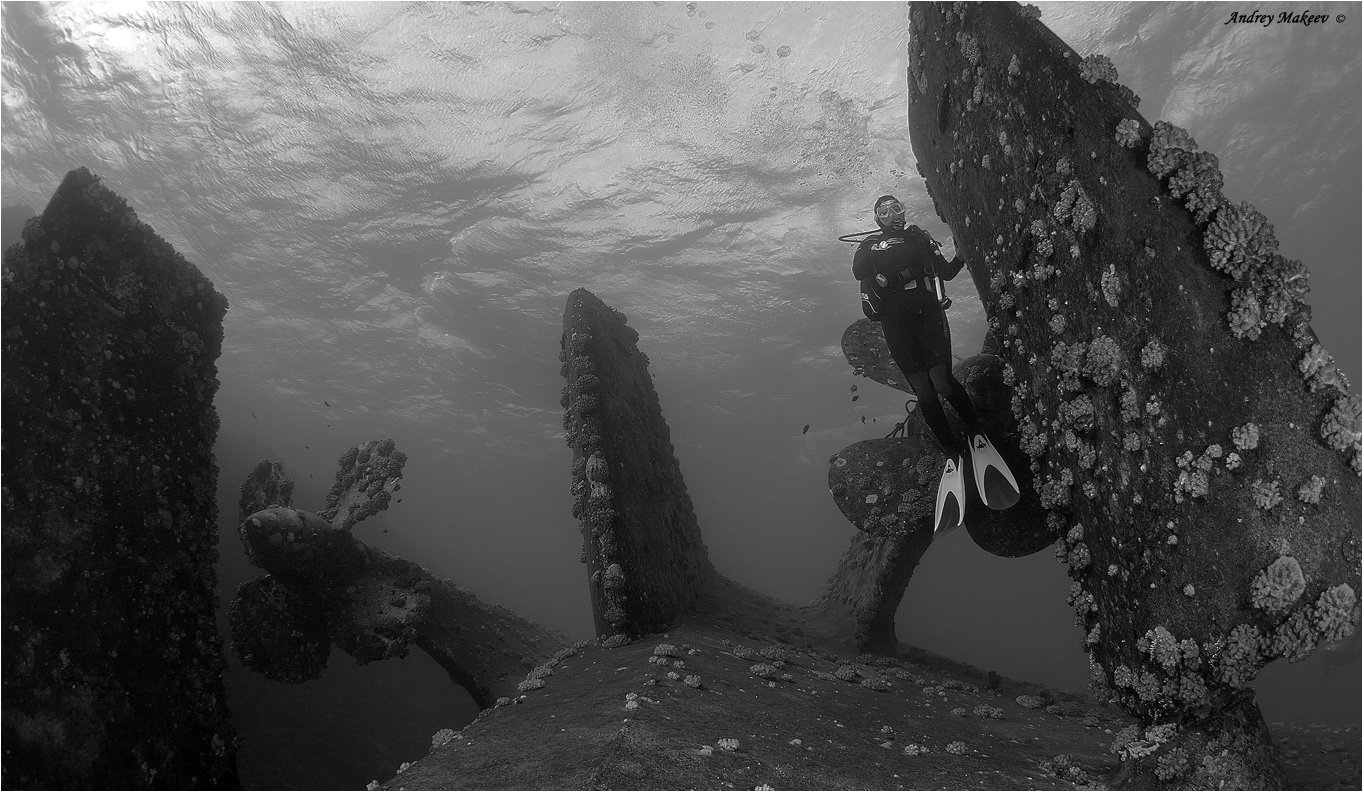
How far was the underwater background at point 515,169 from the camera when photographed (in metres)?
13.4

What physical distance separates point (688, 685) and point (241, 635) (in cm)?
513

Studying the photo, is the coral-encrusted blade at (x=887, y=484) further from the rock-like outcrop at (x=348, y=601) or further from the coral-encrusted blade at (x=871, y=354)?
the rock-like outcrop at (x=348, y=601)

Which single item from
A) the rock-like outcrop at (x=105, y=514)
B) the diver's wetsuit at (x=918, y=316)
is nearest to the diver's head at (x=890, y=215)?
the diver's wetsuit at (x=918, y=316)

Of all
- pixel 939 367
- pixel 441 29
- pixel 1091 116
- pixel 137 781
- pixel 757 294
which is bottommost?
pixel 137 781

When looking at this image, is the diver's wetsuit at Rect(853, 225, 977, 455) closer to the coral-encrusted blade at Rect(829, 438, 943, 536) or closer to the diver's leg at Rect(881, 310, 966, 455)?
the diver's leg at Rect(881, 310, 966, 455)

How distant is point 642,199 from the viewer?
62.4 feet

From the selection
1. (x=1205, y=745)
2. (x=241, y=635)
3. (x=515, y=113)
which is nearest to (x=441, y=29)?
(x=515, y=113)

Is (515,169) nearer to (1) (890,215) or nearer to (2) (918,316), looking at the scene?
(1) (890,215)

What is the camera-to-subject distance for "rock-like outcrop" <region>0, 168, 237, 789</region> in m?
3.29

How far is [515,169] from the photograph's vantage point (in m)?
17.7

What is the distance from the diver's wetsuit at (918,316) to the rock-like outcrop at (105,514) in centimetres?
542

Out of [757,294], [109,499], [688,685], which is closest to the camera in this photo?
[109,499]

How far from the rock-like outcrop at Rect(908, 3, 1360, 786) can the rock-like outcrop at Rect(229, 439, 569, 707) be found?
6039mm

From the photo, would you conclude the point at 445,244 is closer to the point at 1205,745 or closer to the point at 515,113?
the point at 515,113
